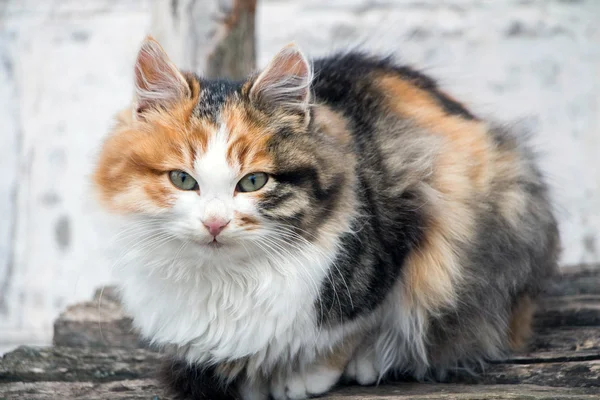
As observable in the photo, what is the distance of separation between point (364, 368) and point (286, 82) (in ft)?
2.18

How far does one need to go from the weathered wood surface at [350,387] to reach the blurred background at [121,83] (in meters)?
1.38

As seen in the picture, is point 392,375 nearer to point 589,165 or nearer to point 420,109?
point 420,109

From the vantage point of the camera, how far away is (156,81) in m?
1.50

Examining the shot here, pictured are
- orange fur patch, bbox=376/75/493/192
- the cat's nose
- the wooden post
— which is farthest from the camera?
the wooden post

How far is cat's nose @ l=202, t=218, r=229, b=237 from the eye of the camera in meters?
1.31

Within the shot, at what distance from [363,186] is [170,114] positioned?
1.41 ft

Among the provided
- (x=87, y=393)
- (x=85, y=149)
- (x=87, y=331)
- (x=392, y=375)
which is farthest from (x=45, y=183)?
(x=392, y=375)

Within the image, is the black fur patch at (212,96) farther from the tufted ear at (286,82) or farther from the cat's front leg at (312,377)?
the cat's front leg at (312,377)

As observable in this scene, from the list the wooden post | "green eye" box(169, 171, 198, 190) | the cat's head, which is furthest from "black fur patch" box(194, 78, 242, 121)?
the wooden post

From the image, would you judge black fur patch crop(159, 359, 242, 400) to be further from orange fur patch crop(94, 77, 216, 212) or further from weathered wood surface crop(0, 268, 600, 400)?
orange fur patch crop(94, 77, 216, 212)

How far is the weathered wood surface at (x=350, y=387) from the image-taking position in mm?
1589

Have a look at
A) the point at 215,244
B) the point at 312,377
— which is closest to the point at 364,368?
the point at 312,377

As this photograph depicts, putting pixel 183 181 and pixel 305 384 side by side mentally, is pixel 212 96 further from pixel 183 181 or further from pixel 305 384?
pixel 305 384

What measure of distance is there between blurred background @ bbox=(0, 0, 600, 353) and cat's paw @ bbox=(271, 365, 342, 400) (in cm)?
206
